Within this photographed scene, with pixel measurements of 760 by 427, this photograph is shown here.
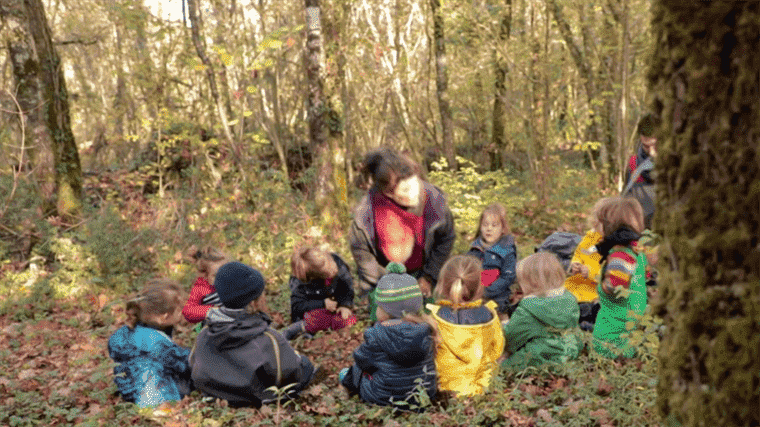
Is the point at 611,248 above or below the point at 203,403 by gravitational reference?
above

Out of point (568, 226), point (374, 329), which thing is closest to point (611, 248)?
point (374, 329)

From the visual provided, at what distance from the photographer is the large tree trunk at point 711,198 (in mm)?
1721

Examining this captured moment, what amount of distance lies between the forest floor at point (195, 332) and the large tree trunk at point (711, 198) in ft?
4.95

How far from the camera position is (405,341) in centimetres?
454

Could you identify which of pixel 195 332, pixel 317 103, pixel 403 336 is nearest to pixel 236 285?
pixel 403 336

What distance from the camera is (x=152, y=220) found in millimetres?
10805

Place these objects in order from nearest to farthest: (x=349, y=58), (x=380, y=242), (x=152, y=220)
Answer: (x=380, y=242) → (x=152, y=220) → (x=349, y=58)

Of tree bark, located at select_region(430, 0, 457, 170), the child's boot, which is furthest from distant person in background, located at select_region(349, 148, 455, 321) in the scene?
tree bark, located at select_region(430, 0, 457, 170)

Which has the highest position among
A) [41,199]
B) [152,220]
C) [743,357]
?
[743,357]

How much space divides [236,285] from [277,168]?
1053 cm

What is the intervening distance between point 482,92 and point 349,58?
4.55 metres

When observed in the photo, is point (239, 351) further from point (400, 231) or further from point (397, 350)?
point (400, 231)

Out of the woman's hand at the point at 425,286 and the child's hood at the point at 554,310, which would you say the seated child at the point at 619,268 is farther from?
the woman's hand at the point at 425,286

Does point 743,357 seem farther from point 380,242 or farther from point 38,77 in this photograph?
point 38,77
